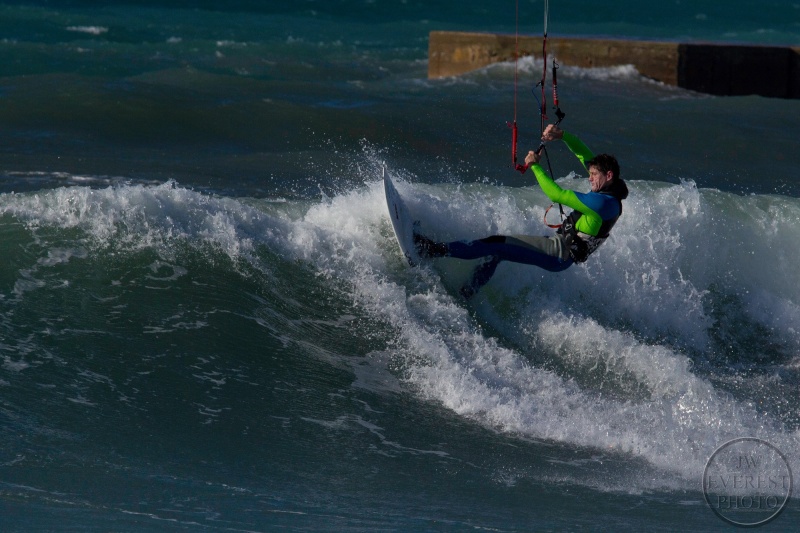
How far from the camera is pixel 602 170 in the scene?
22.3 feet

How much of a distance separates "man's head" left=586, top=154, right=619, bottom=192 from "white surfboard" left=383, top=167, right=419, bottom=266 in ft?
4.91

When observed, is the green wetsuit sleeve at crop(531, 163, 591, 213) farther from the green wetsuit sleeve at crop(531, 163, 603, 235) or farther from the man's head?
the man's head

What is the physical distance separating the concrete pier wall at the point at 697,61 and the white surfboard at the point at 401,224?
41.4ft

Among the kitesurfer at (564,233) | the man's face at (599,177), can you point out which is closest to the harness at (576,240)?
the kitesurfer at (564,233)

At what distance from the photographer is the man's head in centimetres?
678

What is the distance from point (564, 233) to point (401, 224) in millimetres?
1228

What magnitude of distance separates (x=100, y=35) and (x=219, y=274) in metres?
20.2

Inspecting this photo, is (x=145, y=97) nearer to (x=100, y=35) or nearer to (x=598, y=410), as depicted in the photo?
(x=598, y=410)

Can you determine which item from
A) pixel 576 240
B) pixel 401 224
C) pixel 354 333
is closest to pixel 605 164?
pixel 576 240

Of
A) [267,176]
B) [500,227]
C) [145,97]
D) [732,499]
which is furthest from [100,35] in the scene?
[732,499]

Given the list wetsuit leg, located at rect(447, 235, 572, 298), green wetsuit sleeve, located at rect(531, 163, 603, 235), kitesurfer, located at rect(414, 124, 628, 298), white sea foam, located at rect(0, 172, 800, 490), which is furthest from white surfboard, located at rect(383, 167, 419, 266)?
green wetsuit sleeve, located at rect(531, 163, 603, 235)

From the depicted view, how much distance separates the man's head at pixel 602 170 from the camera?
6777mm

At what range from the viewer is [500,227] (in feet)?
28.7

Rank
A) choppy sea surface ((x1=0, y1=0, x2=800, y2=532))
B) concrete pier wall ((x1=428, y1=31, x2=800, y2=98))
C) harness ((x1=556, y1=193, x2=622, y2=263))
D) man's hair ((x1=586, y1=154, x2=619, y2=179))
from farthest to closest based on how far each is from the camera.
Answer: concrete pier wall ((x1=428, y1=31, x2=800, y2=98)) → harness ((x1=556, y1=193, x2=622, y2=263)) → man's hair ((x1=586, y1=154, x2=619, y2=179)) → choppy sea surface ((x1=0, y1=0, x2=800, y2=532))
